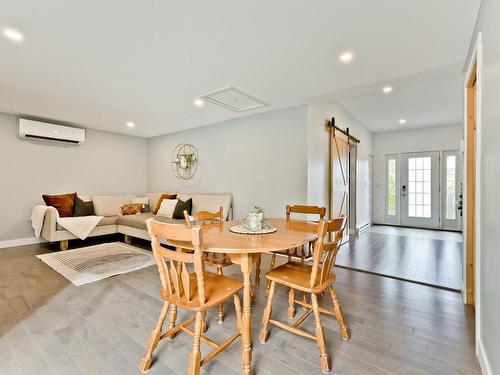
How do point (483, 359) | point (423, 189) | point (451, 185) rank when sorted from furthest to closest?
point (423, 189) → point (451, 185) → point (483, 359)

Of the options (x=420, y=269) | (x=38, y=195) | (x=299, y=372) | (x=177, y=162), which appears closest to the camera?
(x=299, y=372)

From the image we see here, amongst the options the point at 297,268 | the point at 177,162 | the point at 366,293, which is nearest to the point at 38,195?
the point at 177,162

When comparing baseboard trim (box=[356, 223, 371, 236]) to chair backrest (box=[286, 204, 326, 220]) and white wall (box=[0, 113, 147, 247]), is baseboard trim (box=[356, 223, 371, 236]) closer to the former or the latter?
chair backrest (box=[286, 204, 326, 220])

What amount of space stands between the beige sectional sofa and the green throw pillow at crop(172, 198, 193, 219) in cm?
9

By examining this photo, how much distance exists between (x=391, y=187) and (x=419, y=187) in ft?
2.10

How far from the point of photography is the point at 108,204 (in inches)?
207

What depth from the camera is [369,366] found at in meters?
1.50

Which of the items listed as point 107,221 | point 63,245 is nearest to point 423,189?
point 107,221

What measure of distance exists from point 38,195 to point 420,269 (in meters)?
6.43

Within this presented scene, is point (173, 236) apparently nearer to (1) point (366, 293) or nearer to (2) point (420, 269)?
(1) point (366, 293)

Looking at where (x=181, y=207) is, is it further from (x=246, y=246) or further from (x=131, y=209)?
(x=246, y=246)

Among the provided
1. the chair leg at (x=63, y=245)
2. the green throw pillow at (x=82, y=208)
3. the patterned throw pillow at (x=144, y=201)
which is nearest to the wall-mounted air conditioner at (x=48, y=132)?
the green throw pillow at (x=82, y=208)

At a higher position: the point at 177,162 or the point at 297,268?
the point at 177,162

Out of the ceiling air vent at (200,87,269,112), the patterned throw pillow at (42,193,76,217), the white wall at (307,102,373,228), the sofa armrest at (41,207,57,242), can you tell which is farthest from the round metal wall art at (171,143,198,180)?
the white wall at (307,102,373,228)
